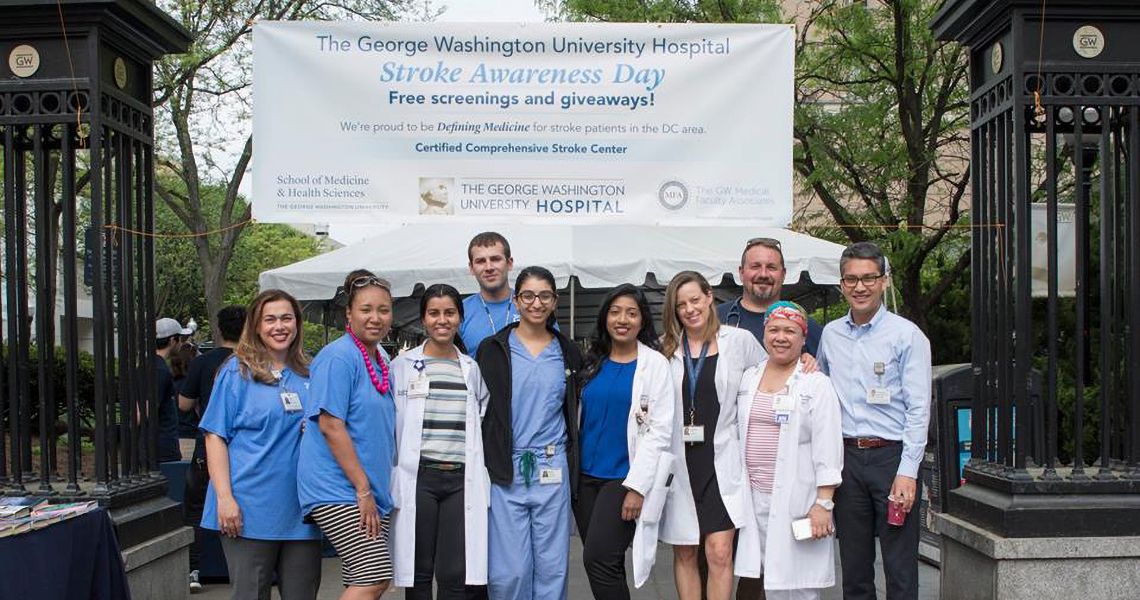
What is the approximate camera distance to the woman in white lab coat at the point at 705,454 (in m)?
5.76

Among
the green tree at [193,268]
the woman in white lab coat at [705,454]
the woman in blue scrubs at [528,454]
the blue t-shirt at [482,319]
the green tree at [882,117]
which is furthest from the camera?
the green tree at [193,268]

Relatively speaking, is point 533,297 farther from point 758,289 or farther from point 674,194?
point 758,289

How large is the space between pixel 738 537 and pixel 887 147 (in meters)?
11.2

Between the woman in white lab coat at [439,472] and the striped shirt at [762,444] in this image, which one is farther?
the striped shirt at [762,444]

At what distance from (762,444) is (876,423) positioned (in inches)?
21.7

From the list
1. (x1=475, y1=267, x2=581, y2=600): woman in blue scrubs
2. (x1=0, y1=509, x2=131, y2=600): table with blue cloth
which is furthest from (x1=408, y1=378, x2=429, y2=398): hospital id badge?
(x1=0, y1=509, x2=131, y2=600): table with blue cloth

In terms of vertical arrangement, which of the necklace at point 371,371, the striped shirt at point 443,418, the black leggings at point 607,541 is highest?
the necklace at point 371,371

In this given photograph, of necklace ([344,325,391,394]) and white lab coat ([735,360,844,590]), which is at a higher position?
necklace ([344,325,391,394])

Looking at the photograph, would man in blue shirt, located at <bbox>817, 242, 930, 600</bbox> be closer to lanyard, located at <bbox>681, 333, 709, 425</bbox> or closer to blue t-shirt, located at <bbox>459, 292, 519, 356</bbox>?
lanyard, located at <bbox>681, 333, 709, 425</bbox>

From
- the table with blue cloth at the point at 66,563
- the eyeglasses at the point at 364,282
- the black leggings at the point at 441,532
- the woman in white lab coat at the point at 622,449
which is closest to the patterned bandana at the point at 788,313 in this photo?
the woman in white lab coat at the point at 622,449

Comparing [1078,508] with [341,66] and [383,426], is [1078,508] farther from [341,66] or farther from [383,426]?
[341,66]

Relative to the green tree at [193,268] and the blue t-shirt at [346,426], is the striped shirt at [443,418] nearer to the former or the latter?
the blue t-shirt at [346,426]

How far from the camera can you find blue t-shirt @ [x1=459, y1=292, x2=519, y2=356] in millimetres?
6062

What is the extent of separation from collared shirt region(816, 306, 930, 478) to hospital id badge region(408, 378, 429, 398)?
200 centimetres
